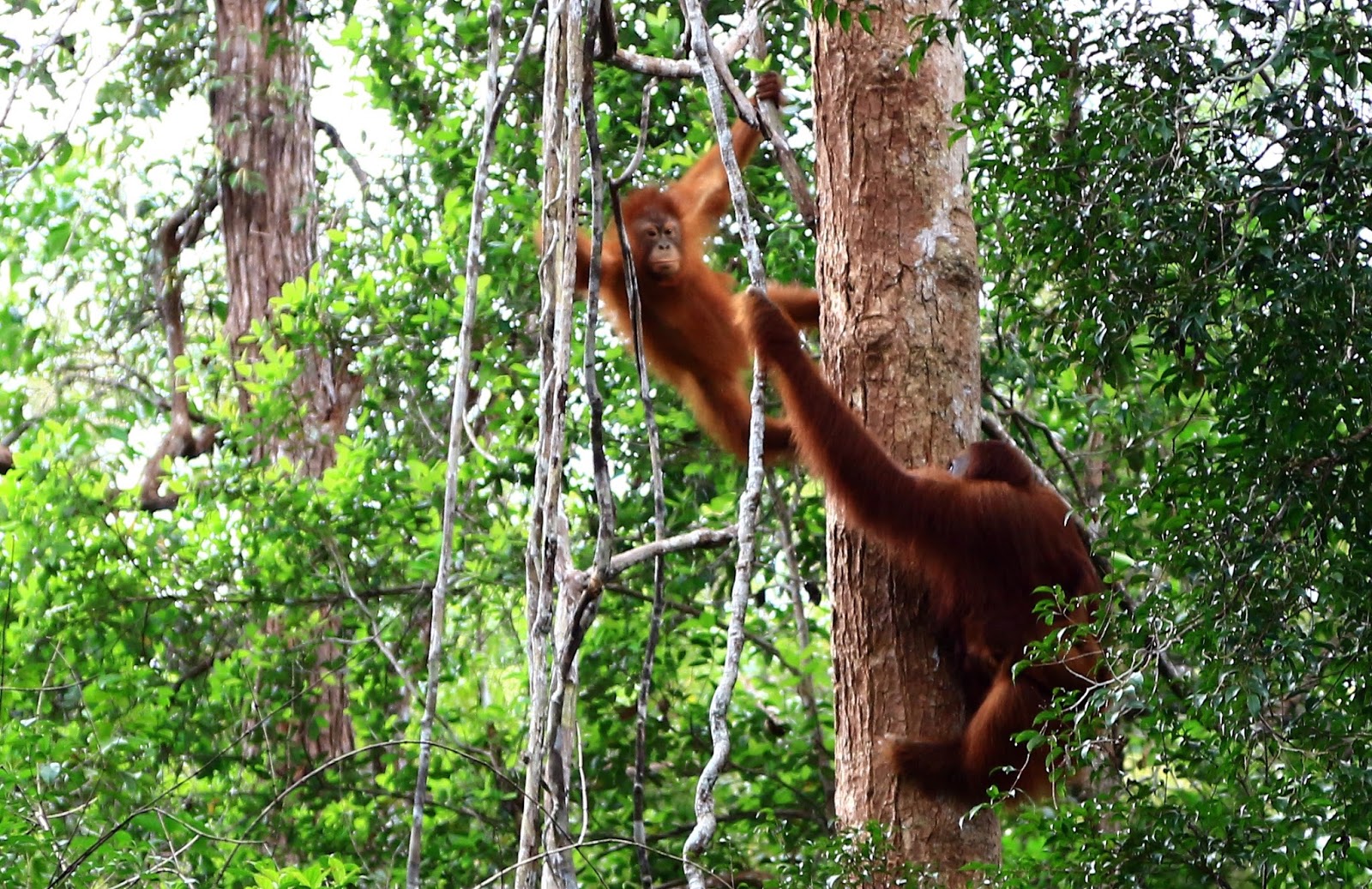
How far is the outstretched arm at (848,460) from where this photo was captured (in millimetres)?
3838

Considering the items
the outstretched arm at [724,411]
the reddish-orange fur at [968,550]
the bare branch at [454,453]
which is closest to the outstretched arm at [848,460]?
the reddish-orange fur at [968,550]

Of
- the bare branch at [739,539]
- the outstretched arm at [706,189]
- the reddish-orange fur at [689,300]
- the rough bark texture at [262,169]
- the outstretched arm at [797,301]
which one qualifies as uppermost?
the rough bark texture at [262,169]

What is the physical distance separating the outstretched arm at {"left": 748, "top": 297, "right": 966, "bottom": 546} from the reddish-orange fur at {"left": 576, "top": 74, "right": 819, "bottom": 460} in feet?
5.61

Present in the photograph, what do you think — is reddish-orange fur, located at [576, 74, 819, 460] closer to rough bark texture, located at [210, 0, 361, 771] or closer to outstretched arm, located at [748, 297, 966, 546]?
outstretched arm, located at [748, 297, 966, 546]

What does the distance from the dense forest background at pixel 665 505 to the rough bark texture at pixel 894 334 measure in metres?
0.13

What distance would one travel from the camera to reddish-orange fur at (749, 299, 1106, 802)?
3746 millimetres

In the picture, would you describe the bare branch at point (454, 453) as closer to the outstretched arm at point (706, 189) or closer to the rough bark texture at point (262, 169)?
the outstretched arm at point (706, 189)

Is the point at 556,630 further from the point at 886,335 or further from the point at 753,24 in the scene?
the point at 753,24

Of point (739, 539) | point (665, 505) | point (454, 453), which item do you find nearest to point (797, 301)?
point (665, 505)

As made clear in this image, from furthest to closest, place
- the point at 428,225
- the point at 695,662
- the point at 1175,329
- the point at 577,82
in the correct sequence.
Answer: the point at 428,225 → the point at 695,662 → the point at 577,82 → the point at 1175,329

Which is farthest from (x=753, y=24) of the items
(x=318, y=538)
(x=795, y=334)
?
(x=318, y=538)

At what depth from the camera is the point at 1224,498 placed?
279 cm

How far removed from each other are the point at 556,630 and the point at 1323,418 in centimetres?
172

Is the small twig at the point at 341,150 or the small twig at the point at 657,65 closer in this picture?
the small twig at the point at 657,65
